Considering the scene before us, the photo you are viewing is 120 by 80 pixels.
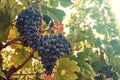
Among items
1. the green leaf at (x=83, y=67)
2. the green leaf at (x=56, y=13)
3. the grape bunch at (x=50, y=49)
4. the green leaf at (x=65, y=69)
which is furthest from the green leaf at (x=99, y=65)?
the grape bunch at (x=50, y=49)

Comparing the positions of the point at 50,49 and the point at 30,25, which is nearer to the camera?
the point at 50,49

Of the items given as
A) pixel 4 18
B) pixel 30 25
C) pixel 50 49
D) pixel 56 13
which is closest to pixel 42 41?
pixel 50 49

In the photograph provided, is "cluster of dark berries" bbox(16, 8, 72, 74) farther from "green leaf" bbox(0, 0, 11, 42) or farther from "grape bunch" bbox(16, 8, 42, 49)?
"green leaf" bbox(0, 0, 11, 42)

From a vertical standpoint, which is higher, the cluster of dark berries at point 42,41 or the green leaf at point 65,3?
the green leaf at point 65,3

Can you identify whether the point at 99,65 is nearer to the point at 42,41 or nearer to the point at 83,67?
the point at 83,67

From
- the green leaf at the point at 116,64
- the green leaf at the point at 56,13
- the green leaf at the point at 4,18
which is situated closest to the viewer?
the green leaf at the point at 4,18

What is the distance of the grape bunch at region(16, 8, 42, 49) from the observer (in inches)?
77.6

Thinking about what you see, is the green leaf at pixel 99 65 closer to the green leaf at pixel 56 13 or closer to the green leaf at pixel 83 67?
the green leaf at pixel 83 67

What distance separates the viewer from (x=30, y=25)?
6.62 feet

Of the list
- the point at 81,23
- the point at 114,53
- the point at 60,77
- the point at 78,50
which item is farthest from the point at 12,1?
the point at 81,23

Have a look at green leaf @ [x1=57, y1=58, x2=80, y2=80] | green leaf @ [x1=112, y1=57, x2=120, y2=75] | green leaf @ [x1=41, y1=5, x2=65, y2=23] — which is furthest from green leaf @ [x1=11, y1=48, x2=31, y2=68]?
green leaf @ [x1=112, y1=57, x2=120, y2=75]

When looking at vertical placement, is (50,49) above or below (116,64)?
above

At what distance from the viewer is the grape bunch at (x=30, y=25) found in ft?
6.47

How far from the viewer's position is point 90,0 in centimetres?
423
